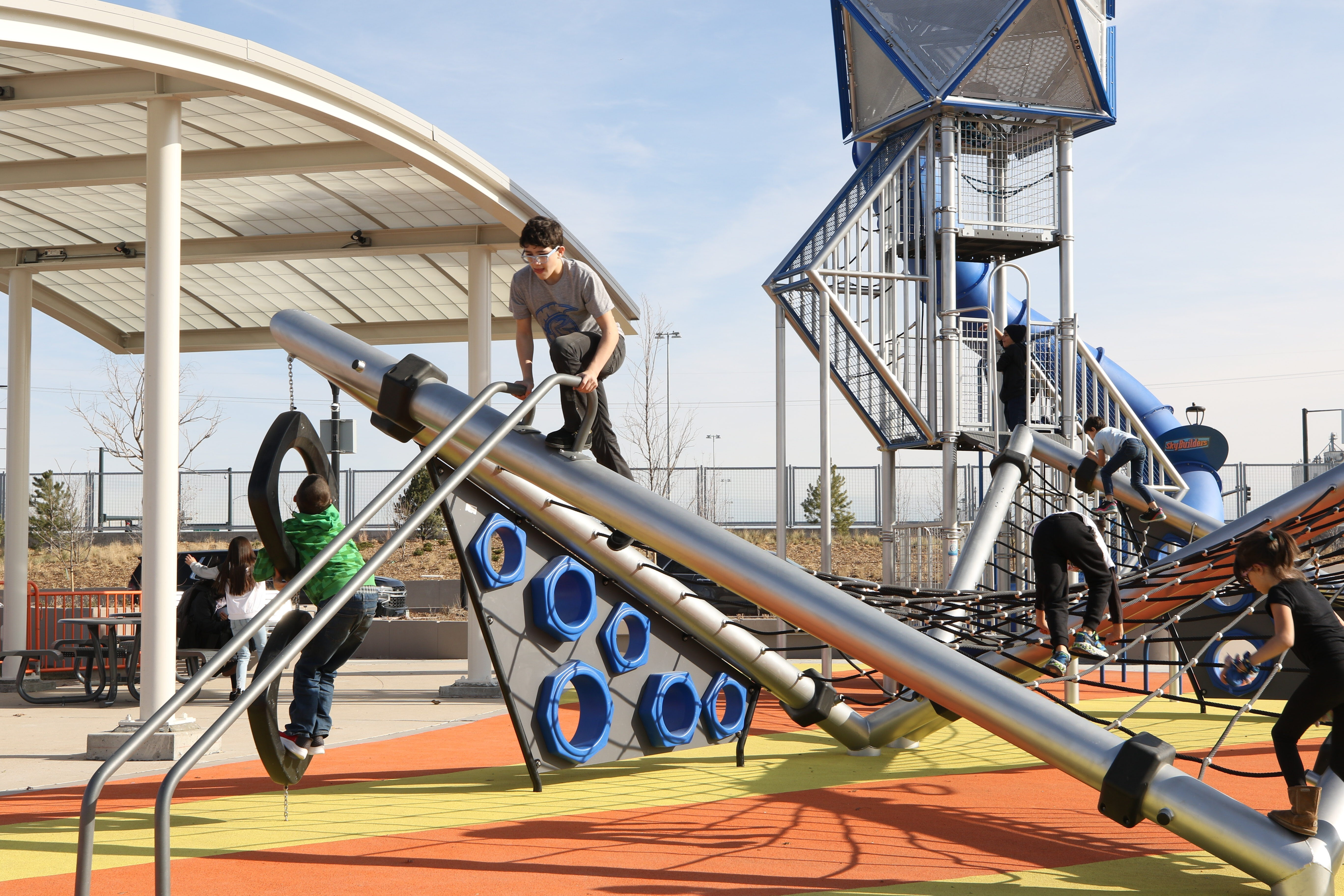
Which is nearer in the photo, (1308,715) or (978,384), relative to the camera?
(1308,715)

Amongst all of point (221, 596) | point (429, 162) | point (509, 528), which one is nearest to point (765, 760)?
point (509, 528)

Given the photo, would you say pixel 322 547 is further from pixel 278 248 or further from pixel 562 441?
pixel 278 248

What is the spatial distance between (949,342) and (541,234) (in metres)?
A: 6.99

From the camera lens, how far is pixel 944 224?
1188cm

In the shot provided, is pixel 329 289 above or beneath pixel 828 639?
above

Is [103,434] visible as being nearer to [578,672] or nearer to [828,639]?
[578,672]

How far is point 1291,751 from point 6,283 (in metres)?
13.1

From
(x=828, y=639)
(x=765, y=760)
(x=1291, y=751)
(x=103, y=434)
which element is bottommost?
(x=765, y=760)

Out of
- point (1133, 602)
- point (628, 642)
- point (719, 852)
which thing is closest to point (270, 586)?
point (628, 642)

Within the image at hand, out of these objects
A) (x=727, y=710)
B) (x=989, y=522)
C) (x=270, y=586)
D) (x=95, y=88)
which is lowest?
(x=727, y=710)

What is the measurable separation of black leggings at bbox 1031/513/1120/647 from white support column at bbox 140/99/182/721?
565cm

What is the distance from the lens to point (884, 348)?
12.1m

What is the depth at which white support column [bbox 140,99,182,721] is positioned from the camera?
7.79 m

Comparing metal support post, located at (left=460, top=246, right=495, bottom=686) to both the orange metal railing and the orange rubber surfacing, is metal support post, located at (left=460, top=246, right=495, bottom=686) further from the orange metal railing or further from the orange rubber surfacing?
the orange rubber surfacing
